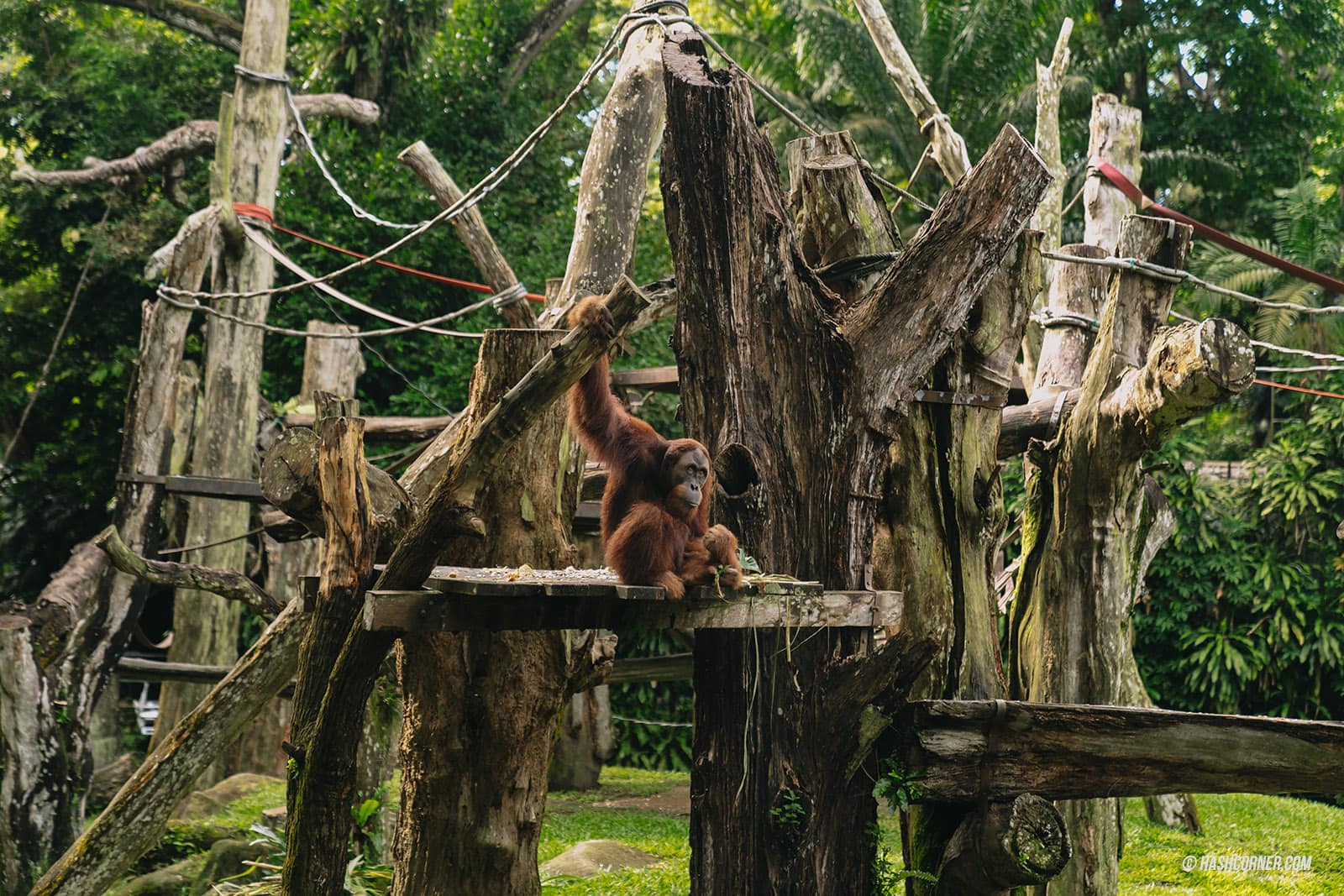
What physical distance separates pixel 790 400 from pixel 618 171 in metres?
2.70

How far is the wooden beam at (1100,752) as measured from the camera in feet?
14.0

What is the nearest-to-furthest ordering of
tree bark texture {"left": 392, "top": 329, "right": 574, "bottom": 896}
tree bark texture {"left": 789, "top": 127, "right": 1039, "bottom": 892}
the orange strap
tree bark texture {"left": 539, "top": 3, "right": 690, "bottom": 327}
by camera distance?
1. tree bark texture {"left": 392, "top": 329, "right": 574, "bottom": 896}
2. tree bark texture {"left": 789, "top": 127, "right": 1039, "bottom": 892}
3. the orange strap
4. tree bark texture {"left": 539, "top": 3, "right": 690, "bottom": 327}

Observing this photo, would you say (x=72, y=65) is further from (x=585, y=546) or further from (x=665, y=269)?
(x=585, y=546)

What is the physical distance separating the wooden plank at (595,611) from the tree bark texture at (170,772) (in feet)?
5.39

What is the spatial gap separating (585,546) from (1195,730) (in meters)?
6.88

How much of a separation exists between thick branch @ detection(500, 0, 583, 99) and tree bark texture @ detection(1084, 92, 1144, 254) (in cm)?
1016

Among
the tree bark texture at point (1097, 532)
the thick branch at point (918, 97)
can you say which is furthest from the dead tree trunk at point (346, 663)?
the thick branch at point (918, 97)

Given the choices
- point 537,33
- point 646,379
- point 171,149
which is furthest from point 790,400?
point 537,33

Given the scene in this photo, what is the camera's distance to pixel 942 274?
4.38 m

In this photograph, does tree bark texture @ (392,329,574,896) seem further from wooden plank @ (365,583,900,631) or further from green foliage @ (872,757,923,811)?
green foliage @ (872,757,923,811)

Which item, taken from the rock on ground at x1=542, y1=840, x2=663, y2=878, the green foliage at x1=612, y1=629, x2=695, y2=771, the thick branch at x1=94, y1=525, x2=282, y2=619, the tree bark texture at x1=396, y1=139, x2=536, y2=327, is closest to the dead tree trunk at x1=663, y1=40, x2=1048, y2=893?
the tree bark texture at x1=396, y1=139, x2=536, y2=327

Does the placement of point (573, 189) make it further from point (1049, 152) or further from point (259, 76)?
point (1049, 152)

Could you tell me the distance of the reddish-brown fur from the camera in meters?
3.80

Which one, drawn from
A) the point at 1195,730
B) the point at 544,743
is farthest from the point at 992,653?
the point at 544,743
